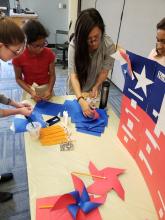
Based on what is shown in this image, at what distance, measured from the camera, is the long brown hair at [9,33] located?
0.95m

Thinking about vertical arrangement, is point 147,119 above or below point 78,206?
above

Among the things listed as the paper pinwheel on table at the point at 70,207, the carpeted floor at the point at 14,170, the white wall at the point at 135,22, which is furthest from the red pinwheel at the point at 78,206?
the white wall at the point at 135,22

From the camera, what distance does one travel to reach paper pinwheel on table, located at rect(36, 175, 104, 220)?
734mm

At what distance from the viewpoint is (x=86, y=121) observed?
1258 mm

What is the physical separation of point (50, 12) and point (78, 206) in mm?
4971

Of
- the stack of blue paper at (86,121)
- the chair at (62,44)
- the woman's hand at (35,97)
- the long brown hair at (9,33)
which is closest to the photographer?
the long brown hair at (9,33)

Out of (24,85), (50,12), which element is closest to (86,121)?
(24,85)

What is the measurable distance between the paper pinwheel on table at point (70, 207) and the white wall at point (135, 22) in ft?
7.32

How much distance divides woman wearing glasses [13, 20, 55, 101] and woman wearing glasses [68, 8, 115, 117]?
21 centimetres

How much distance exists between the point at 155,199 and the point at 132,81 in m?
0.50

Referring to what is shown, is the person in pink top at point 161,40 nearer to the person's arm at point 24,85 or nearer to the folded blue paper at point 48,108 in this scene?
the folded blue paper at point 48,108

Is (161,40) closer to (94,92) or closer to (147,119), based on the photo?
(94,92)

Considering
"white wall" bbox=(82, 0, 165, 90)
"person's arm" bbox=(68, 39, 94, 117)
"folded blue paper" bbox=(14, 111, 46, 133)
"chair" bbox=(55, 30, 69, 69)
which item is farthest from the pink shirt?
"chair" bbox=(55, 30, 69, 69)

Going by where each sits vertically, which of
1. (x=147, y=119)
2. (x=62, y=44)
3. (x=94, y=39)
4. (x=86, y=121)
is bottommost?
(x=62, y=44)
